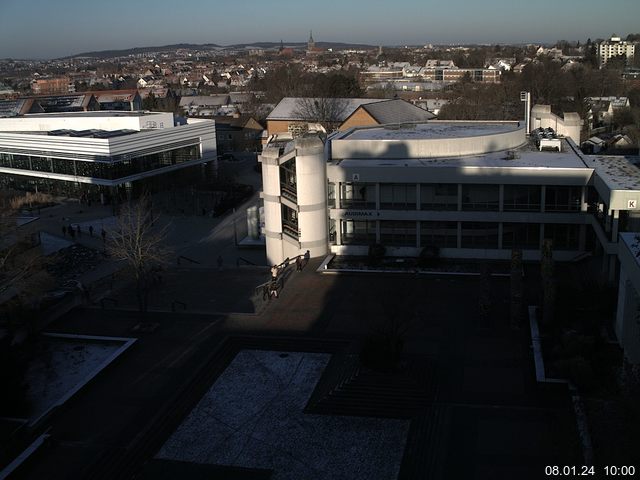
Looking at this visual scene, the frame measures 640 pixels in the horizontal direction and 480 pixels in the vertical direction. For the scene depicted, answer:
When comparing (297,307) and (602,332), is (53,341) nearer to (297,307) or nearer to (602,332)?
(297,307)

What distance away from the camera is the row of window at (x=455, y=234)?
94.4 feet

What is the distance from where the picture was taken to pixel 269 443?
53.5 feet

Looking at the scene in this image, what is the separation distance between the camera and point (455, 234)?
29625mm

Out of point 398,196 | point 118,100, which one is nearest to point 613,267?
point 398,196

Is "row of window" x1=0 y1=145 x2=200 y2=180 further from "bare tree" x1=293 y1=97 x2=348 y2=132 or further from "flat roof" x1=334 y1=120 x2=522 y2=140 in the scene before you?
"flat roof" x1=334 y1=120 x2=522 y2=140

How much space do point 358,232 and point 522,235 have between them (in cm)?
704

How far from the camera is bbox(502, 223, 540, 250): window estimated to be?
28.9 meters

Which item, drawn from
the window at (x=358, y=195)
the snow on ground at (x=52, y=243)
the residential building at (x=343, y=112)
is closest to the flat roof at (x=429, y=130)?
the window at (x=358, y=195)

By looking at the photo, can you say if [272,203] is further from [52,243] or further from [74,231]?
[74,231]

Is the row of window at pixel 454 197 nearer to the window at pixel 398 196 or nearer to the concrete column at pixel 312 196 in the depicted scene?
the window at pixel 398 196

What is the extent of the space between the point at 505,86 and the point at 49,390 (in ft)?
264

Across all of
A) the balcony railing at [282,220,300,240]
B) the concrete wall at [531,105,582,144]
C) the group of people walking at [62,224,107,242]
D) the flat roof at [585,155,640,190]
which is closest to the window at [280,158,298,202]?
the balcony railing at [282,220,300,240]

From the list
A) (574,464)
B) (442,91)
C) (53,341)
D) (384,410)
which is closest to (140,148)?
(53,341)

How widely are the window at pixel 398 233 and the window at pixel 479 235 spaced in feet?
7.27
